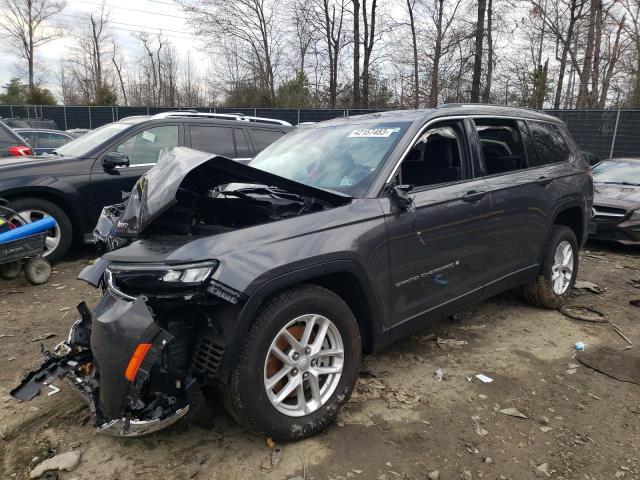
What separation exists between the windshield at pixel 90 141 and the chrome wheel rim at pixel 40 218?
→ 0.92m

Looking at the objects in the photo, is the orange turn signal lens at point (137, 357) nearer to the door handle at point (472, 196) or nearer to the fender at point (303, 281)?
the fender at point (303, 281)

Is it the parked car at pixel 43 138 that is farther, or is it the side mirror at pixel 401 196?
the parked car at pixel 43 138

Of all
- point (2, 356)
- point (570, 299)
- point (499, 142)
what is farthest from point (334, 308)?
point (570, 299)

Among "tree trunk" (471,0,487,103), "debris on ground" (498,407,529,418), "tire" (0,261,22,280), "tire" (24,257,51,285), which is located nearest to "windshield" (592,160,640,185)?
"debris on ground" (498,407,529,418)

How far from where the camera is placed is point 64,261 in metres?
6.26

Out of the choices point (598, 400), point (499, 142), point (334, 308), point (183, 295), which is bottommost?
point (598, 400)

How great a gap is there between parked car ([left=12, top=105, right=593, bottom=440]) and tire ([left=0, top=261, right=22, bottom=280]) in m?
3.16

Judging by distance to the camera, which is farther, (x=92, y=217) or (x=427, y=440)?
(x=92, y=217)

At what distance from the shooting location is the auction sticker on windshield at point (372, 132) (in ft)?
11.4

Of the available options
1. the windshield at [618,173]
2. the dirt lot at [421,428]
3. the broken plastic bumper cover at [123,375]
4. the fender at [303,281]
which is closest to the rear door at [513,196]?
the dirt lot at [421,428]

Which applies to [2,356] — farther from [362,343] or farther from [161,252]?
[362,343]

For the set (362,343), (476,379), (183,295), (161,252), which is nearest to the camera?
(183,295)

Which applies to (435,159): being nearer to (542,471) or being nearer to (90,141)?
(542,471)

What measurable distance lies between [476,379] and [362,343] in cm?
100
